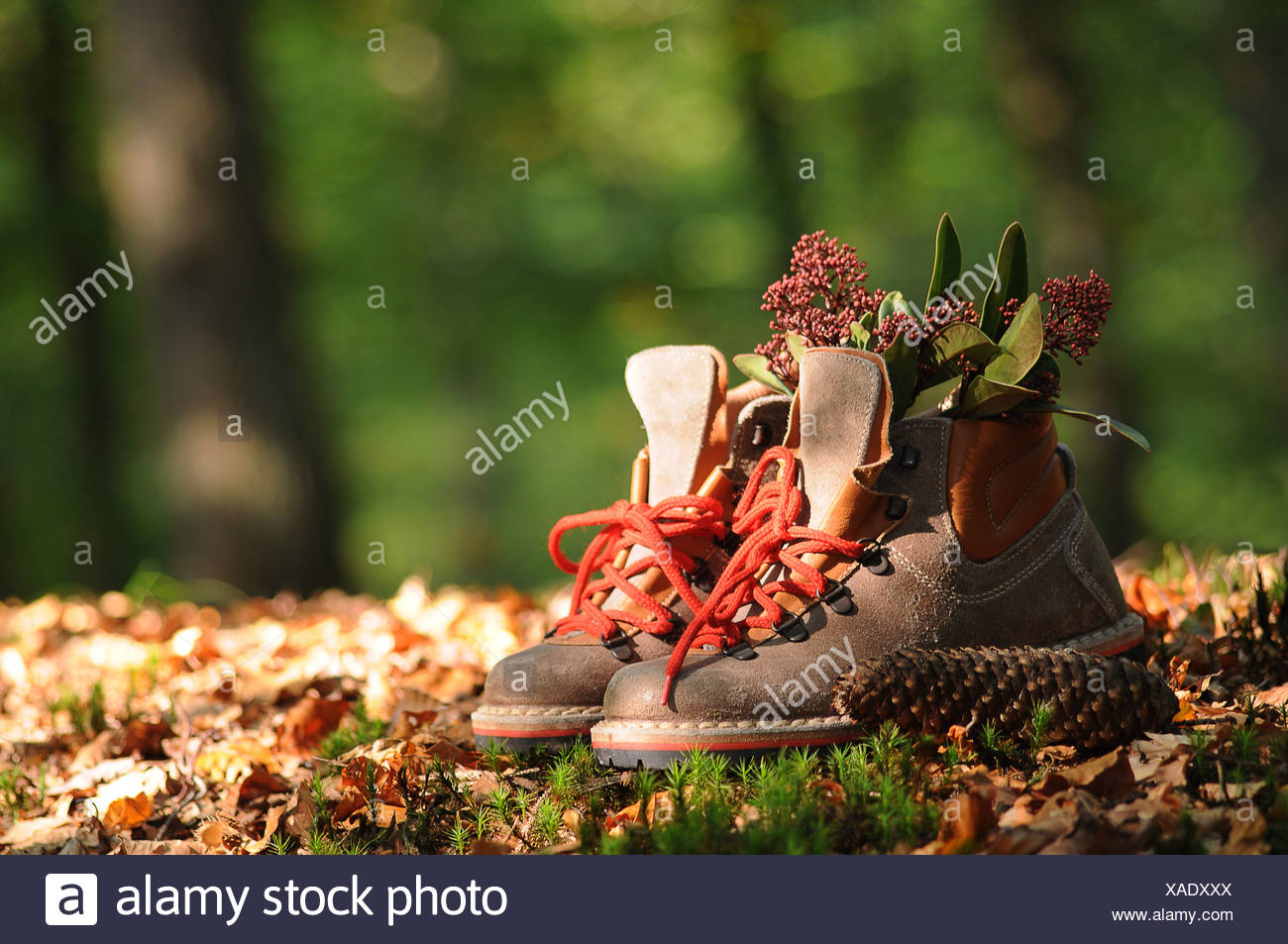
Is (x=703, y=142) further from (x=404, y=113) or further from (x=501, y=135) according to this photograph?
(x=404, y=113)

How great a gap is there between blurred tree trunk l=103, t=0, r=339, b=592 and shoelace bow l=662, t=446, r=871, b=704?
5.44 meters

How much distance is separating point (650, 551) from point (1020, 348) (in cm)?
95

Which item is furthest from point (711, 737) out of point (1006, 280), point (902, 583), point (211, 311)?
point (211, 311)

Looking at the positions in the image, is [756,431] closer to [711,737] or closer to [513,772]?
[711,737]

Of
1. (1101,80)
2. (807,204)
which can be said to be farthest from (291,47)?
(1101,80)

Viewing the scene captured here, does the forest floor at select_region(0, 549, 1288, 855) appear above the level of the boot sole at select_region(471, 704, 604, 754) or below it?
below

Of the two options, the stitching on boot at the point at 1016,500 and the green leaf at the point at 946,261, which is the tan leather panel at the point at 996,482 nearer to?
the stitching on boot at the point at 1016,500

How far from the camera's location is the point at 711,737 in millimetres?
2240

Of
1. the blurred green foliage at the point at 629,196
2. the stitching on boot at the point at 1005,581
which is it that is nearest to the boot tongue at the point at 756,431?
the stitching on boot at the point at 1005,581

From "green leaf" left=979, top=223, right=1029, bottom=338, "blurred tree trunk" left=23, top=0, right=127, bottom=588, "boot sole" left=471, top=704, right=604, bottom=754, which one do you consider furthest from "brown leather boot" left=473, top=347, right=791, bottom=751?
"blurred tree trunk" left=23, top=0, right=127, bottom=588

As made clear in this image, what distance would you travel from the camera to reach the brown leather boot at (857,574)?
227 centimetres

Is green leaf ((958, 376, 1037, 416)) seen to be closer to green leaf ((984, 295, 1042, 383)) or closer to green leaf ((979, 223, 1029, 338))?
green leaf ((984, 295, 1042, 383))

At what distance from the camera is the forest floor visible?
1.93 m

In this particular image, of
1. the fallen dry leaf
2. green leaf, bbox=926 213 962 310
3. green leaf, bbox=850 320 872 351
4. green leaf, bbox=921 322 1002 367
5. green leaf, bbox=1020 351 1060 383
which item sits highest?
green leaf, bbox=926 213 962 310
